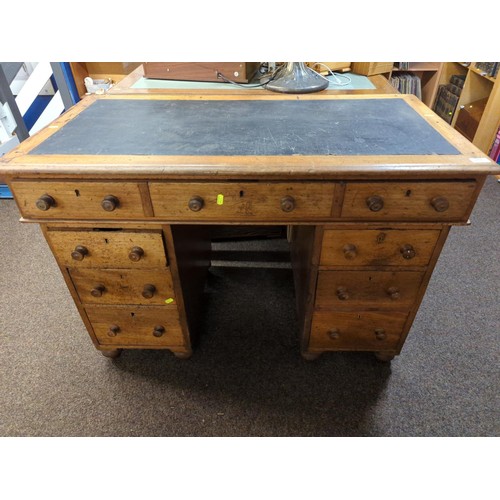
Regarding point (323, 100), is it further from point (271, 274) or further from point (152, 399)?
point (152, 399)

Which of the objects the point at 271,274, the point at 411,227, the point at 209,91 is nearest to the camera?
the point at 411,227

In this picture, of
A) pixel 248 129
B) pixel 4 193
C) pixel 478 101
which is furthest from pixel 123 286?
pixel 478 101

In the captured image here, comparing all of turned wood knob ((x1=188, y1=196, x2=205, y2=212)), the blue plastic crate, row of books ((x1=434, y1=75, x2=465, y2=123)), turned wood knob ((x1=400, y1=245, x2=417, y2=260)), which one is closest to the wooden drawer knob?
turned wood knob ((x1=400, y1=245, x2=417, y2=260))

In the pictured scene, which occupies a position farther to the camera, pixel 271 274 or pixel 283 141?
pixel 271 274

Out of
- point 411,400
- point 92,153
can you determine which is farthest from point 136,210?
point 411,400

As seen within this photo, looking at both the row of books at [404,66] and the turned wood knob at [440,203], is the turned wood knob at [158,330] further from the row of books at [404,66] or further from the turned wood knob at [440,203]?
the row of books at [404,66]

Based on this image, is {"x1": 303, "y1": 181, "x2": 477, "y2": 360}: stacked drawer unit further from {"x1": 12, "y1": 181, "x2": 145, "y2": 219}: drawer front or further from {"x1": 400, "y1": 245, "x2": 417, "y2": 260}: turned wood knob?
{"x1": 12, "y1": 181, "x2": 145, "y2": 219}: drawer front

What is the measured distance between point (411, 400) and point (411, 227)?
650 millimetres

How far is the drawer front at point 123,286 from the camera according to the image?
1.04 meters

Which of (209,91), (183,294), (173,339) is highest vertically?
(209,91)

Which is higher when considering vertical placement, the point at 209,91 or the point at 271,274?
the point at 209,91

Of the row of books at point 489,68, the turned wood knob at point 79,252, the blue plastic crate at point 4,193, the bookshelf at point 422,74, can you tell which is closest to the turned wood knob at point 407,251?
the turned wood knob at point 79,252

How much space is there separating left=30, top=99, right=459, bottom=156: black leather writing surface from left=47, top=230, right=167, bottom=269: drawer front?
22 cm

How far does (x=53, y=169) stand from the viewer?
0.81 metres
